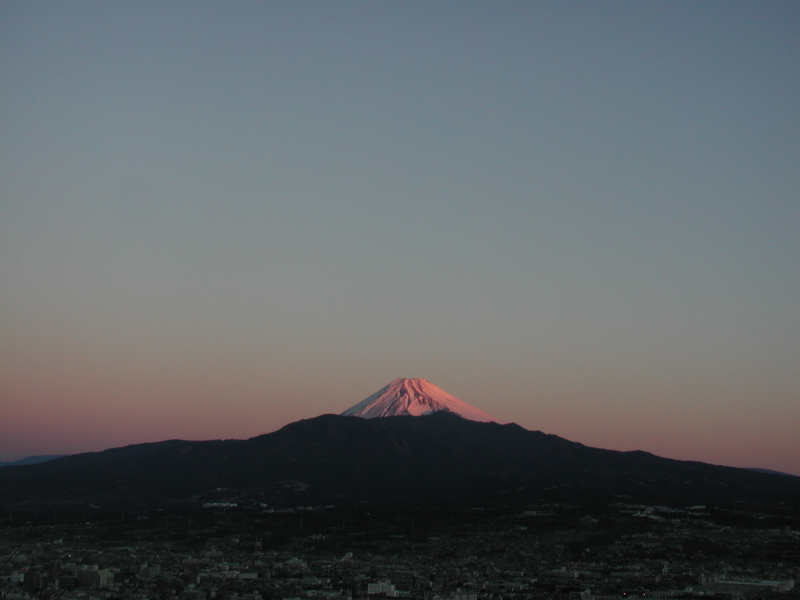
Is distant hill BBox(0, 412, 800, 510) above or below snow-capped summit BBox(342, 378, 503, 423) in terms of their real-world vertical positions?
below

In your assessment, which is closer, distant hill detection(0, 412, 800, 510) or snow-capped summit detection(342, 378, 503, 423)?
distant hill detection(0, 412, 800, 510)

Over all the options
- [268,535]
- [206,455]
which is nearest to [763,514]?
[268,535]

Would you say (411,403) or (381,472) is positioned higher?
(411,403)

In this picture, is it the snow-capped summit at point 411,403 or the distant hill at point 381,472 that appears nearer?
the distant hill at point 381,472

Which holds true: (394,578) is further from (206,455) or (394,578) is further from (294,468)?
(206,455)

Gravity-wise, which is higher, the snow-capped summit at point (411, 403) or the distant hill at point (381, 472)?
the snow-capped summit at point (411, 403)

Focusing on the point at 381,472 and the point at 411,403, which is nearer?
the point at 381,472
